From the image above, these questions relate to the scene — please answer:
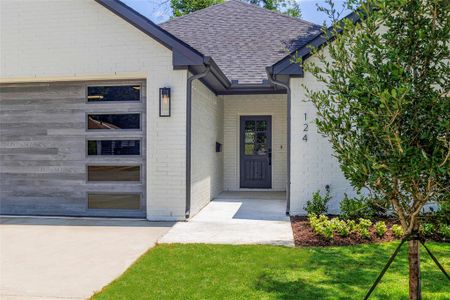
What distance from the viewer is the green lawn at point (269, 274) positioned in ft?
11.8

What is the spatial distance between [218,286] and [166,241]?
6.24 feet

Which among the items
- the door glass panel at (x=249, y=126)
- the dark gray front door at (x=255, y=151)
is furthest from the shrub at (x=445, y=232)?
the door glass panel at (x=249, y=126)

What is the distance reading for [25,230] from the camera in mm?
6219

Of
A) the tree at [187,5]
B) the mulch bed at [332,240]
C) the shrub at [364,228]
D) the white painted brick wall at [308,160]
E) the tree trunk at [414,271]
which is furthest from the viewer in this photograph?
the tree at [187,5]

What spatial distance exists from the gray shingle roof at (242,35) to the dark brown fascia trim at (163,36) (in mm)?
2843

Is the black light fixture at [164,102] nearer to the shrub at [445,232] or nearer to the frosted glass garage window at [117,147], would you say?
the frosted glass garage window at [117,147]

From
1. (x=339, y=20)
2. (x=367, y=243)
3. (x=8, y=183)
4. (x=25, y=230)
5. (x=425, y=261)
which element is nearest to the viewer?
(x=339, y=20)

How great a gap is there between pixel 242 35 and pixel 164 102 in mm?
5983

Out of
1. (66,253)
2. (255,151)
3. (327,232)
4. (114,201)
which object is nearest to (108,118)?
(114,201)

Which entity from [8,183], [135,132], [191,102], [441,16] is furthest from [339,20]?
[8,183]

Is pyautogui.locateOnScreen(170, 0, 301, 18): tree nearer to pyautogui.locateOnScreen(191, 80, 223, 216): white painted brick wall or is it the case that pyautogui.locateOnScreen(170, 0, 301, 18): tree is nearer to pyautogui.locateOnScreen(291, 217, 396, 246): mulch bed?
pyautogui.locateOnScreen(191, 80, 223, 216): white painted brick wall

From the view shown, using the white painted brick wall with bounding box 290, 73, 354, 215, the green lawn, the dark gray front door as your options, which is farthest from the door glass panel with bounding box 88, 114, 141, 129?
the dark gray front door

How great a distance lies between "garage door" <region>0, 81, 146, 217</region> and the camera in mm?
7215

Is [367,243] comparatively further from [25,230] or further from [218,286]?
[25,230]
